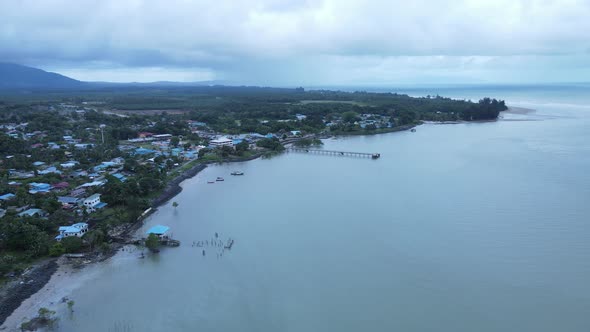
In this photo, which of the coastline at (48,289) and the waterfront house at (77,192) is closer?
the coastline at (48,289)

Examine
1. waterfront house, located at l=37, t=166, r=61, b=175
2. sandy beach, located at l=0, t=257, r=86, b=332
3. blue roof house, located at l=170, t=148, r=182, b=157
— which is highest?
blue roof house, located at l=170, t=148, r=182, b=157

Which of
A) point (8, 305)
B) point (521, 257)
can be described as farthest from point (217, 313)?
point (521, 257)

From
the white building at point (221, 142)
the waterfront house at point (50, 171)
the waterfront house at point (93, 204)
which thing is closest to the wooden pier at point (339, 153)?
the white building at point (221, 142)

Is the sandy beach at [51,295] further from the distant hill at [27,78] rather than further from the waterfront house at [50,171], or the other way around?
the distant hill at [27,78]

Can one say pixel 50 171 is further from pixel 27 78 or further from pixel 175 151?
pixel 27 78

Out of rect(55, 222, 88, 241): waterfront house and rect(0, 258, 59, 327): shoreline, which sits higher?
rect(55, 222, 88, 241): waterfront house

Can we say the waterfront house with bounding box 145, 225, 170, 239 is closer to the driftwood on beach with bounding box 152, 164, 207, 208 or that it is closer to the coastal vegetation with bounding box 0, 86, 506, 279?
the coastal vegetation with bounding box 0, 86, 506, 279

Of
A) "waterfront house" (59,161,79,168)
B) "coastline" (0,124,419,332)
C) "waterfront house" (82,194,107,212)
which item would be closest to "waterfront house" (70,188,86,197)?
"waterfront house" (82,194,107,212)
